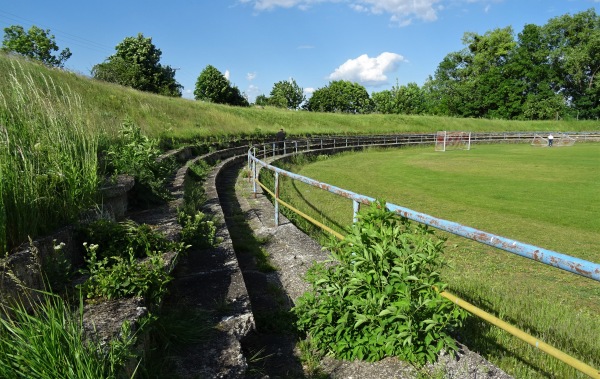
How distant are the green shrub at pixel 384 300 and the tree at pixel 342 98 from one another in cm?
10527

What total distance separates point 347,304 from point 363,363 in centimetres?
39

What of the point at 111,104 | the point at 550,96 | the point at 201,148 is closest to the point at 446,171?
the point at 201,148


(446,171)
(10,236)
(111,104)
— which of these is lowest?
(446,171)

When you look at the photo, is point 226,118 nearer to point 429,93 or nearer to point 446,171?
point 446,171

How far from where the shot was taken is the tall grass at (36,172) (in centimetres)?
285

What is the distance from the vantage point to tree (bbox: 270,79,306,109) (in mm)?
Answer: 103125

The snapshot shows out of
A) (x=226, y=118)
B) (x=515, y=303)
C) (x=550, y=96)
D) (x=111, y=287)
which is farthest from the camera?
(x=550, y=96)

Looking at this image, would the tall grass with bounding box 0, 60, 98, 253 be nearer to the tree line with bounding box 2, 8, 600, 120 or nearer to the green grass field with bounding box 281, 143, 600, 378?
the green grass field with bounding box 281, 143, 600, 378

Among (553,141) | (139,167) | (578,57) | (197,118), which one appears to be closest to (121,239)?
(139,167)

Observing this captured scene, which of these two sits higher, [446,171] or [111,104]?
[111,104]

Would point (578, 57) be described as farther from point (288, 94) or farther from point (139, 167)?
point (139, 167)

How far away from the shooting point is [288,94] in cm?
10512

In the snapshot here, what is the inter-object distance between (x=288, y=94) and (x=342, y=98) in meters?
13.8

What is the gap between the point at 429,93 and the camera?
297 feet
